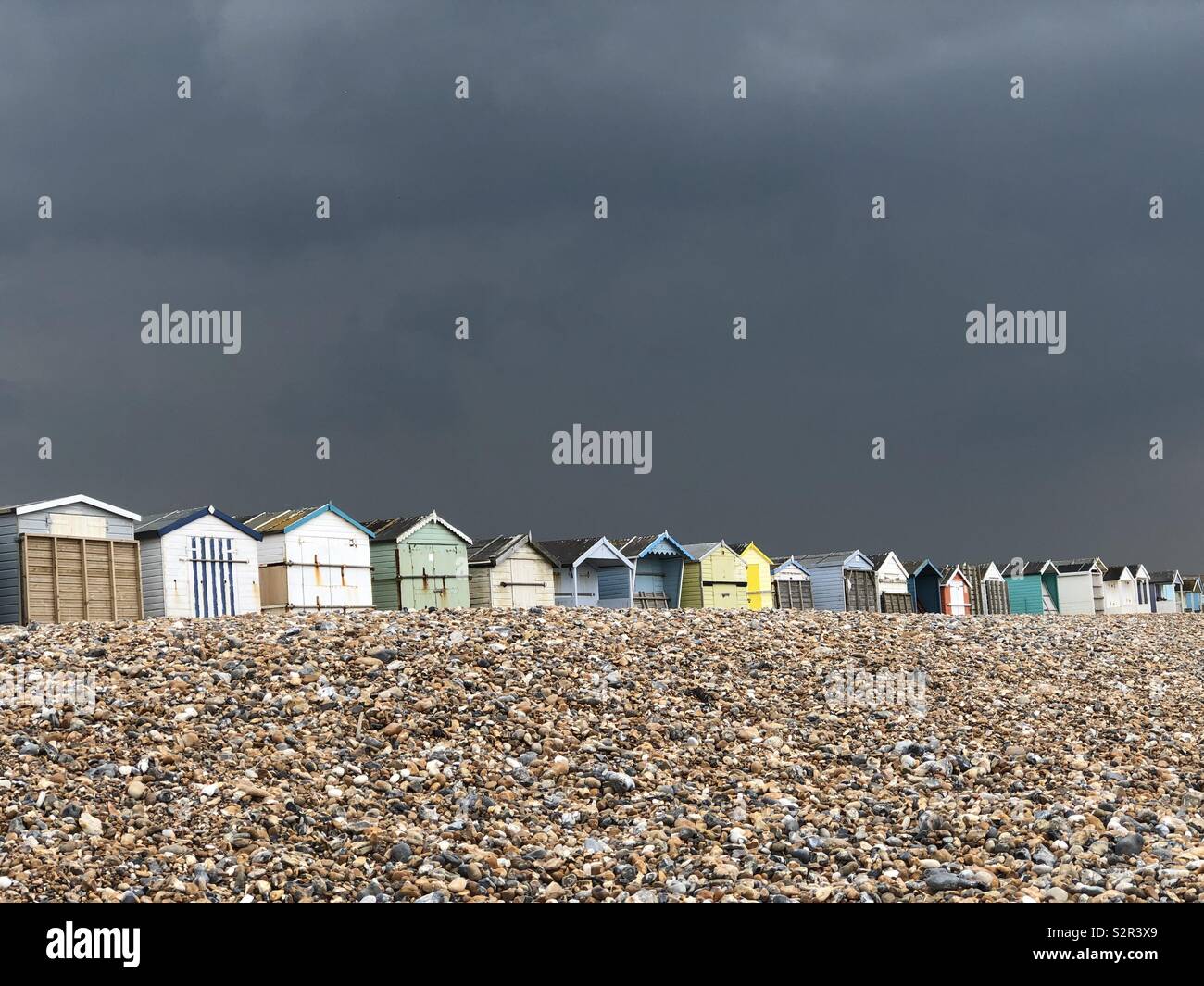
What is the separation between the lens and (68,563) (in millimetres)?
30328

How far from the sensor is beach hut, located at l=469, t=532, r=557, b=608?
145ft

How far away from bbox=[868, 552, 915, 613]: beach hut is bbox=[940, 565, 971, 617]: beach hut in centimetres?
298

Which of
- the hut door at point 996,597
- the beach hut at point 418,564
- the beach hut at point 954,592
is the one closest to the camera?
the beach hut at point 418,564

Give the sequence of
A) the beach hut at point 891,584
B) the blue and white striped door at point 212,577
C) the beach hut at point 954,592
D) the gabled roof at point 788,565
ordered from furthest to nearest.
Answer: the beach hut at point 954,592 < the beach hut at point 891,584 < the gabled roof at point 788,565 < the blue and white striped door at point 212,577

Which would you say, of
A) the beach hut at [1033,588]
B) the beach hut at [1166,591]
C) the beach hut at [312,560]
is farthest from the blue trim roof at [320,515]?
the beach hut at [1166,591]

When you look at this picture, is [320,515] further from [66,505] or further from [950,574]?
[950,574]

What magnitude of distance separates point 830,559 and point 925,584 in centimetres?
998

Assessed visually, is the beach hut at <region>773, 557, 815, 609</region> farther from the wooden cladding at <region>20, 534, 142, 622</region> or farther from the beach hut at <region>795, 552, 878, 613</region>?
the wooden cladding at <region>20, 534, 142, 622</region>

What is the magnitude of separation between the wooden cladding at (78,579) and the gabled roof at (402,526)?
10.1 metres

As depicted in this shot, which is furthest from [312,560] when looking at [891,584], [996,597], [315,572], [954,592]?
[996,597]

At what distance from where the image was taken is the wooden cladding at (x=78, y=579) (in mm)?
29156

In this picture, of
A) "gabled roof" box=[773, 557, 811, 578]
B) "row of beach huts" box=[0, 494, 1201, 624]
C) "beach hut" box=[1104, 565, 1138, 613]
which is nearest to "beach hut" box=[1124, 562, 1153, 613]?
"beach hut" box=[1104, 565, 1138, 613]

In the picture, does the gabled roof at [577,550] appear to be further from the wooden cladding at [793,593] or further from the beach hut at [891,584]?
the beach hut at [891,584]

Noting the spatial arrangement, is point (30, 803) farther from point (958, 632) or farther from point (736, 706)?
point (958, 632)
